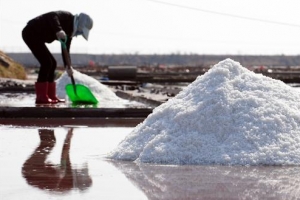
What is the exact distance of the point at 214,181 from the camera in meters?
5.47

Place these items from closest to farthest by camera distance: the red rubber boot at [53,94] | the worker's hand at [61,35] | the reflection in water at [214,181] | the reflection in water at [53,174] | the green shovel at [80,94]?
the reflection in water at [214,181] < the reflection in water at [53,174] < the worker's hand at [61,35] < the red rubber boot at [53,94] < the green shovel at [80,94]

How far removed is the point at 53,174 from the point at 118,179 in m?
0.57

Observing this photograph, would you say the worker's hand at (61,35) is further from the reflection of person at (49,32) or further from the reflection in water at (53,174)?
the reflection in water at (53,174)

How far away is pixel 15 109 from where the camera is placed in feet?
41.2

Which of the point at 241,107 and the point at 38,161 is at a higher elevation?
the point at 241,107

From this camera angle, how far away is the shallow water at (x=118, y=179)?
4949mm

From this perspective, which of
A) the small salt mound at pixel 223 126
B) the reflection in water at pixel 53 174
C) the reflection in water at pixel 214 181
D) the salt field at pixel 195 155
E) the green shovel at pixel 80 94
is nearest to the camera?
the reflection in water at pixel 214 181

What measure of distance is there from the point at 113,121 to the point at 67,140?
2.97 m

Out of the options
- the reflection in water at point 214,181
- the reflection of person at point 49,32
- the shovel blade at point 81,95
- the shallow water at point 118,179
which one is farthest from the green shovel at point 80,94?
the reflection in water at point 214,181

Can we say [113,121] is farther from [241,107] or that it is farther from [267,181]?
[267,181]

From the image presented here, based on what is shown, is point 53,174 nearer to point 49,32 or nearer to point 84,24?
point 84,24

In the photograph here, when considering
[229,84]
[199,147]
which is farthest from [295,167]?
[229,84]

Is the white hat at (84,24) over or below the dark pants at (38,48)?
over

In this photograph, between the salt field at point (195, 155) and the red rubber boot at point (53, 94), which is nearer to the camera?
the salt field at point (195, 155)
